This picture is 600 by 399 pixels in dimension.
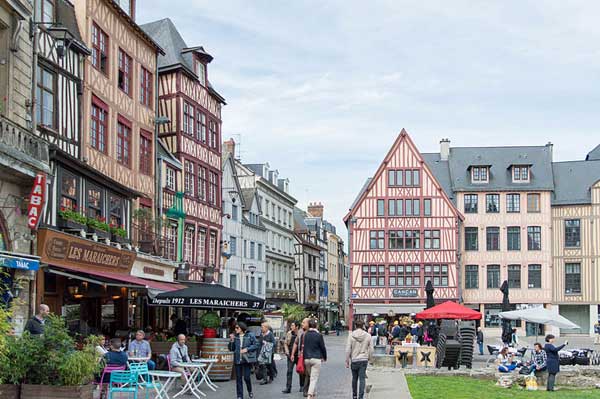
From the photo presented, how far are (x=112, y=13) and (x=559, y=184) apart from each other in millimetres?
39040

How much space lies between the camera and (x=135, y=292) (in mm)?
25516

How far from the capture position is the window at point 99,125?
22.8 metres

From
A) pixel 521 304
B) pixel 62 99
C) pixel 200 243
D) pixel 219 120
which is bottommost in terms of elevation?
pixel 521 304

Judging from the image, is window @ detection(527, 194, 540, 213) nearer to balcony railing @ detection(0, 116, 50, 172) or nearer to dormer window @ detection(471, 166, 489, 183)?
dormer window @ detection(471, 166, 489, 183)

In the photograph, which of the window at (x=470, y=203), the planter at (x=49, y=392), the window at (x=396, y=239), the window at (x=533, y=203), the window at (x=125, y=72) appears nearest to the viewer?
the planter at (x=49, y=392)

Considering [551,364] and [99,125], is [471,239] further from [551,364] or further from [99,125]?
[551,364]

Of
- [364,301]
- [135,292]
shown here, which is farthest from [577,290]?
[135,292]

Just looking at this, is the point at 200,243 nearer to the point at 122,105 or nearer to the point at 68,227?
the point at 122,105

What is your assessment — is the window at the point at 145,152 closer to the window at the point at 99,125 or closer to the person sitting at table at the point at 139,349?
the window at the point at 99,125

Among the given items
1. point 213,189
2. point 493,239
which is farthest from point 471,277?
point 213,189

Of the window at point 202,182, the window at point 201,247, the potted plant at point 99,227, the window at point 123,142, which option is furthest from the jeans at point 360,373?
the window at point 202,182

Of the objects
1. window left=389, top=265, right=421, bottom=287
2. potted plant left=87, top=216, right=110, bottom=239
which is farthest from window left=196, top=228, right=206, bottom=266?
window left=389, top=265, right=421, bottom=287

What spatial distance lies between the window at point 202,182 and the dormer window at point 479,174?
25883 mm

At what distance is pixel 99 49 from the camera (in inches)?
925
